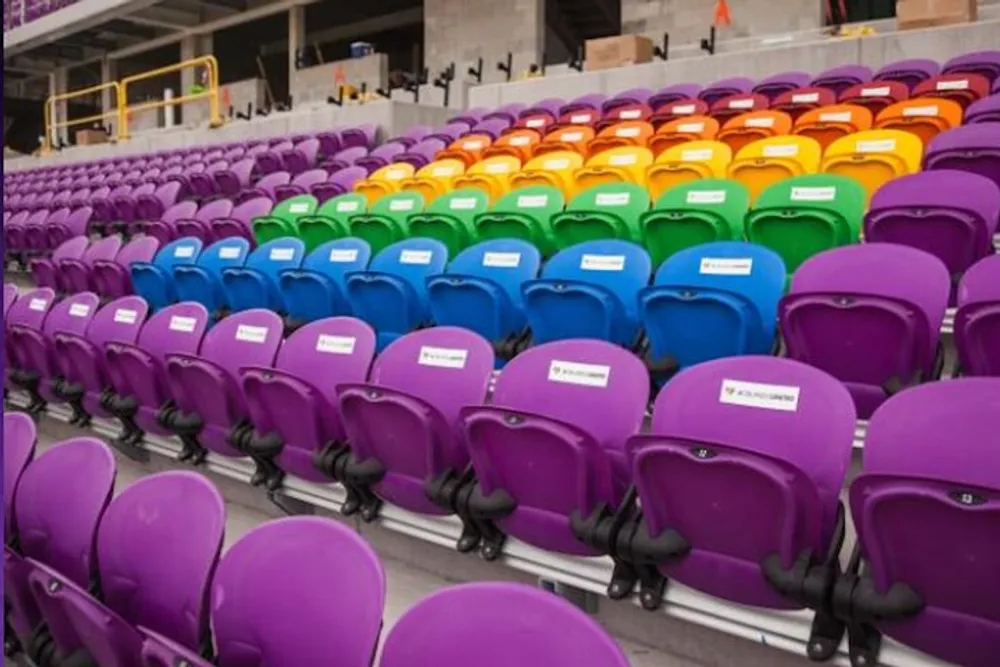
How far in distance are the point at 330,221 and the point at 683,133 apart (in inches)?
70.0

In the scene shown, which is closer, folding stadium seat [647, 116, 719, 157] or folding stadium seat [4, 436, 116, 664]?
folding stadium seat [4, 436, 116, 664]

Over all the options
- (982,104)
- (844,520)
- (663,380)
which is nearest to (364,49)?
(982,104)

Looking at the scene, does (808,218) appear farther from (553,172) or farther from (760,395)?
(553,172)

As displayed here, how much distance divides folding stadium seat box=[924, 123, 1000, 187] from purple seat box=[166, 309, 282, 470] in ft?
7.34

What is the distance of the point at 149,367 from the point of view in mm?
2604

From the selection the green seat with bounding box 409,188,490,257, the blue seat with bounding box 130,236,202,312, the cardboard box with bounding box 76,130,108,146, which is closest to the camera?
the green seat with bounding box 409,188,490,257

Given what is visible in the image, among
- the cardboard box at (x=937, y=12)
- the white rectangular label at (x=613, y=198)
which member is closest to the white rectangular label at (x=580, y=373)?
the white rectangular label at (x=613, y=198)

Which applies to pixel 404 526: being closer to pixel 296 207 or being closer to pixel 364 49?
pixel 296 207

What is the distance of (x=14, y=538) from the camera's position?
1.72 meters

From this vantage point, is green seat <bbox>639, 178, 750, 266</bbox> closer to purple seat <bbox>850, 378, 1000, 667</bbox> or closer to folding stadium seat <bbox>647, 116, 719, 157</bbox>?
folding stadium seat <bbox>647, 116, 719, 157</bbox>

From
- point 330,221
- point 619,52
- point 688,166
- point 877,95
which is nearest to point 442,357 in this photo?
point 688,166

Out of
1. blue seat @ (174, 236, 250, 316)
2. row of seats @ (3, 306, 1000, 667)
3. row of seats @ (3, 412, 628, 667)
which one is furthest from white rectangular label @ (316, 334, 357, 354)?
blue seat @ (174, 236, 250, 316)

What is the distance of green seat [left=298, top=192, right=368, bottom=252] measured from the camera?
404 cm

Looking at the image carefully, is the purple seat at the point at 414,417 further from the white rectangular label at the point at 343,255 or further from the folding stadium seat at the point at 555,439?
the white rectangular label at the point at 343,255
